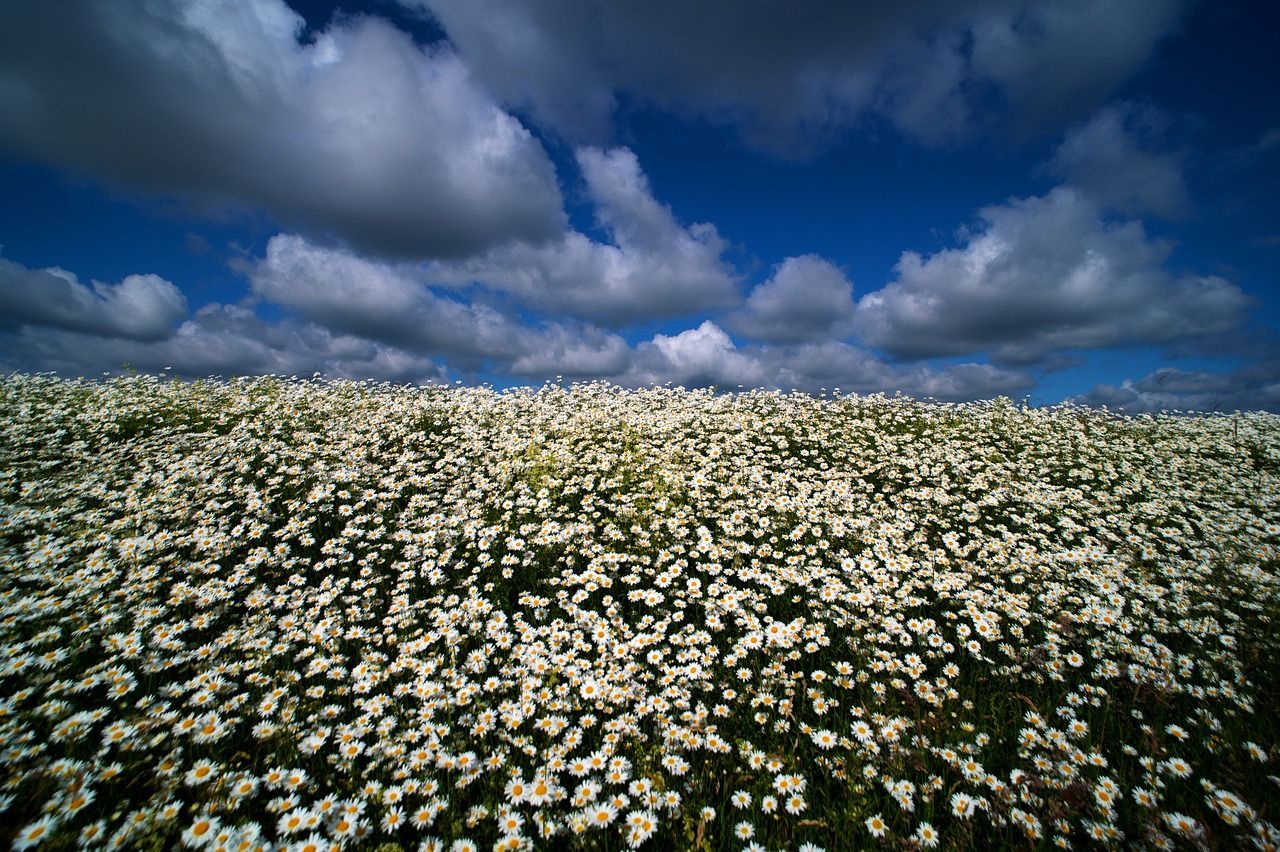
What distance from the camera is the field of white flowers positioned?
3.21 m

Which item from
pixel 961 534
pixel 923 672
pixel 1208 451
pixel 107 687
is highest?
pixel 1208 451

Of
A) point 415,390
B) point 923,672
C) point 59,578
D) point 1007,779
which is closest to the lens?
point 1007,779

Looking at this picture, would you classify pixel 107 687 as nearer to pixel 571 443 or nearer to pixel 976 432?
pixel 571 443

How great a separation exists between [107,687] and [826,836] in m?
5.80

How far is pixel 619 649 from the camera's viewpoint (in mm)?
4609

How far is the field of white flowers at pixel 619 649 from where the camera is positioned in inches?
126

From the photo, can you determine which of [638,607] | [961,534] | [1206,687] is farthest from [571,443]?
[1206,687]

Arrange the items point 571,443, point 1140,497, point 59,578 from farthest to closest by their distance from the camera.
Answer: point 571,443 → point 1140,497 → point 59,578

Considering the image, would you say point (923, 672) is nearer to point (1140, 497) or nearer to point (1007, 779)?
point (1007, 779)

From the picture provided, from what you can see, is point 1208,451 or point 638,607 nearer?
point 638,607

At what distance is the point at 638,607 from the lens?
6.04 metres

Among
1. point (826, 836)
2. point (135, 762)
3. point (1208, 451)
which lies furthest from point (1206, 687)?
point (1208, 451)

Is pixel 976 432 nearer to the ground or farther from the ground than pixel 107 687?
farther from the ground

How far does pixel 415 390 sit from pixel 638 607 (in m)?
13.8
